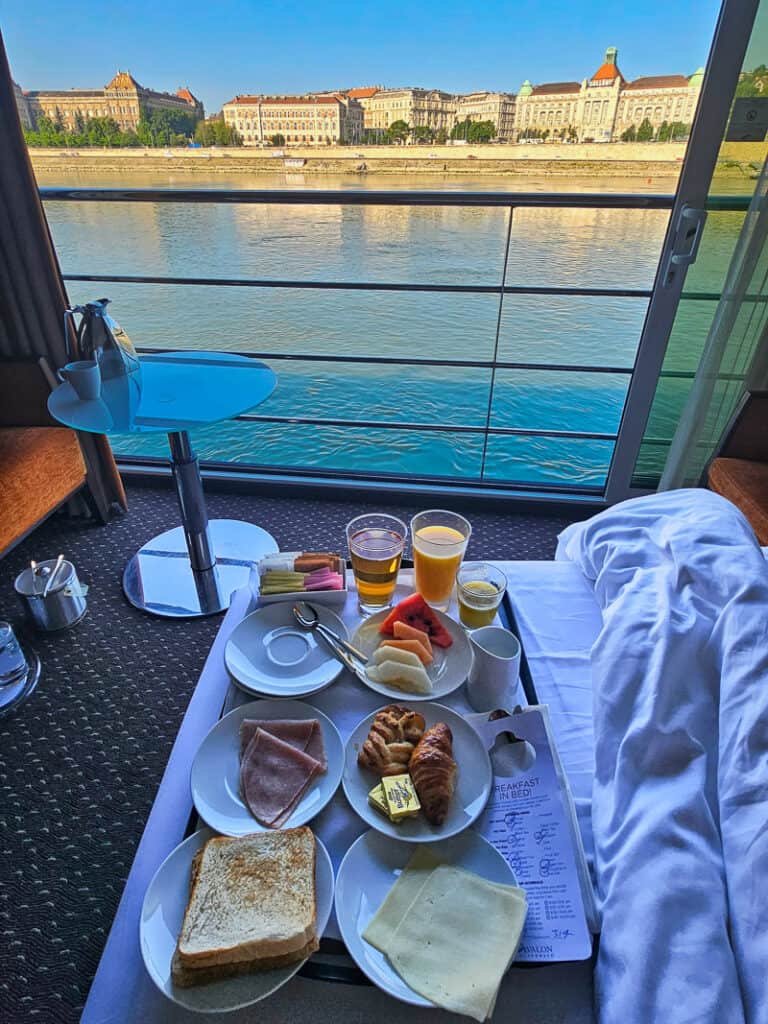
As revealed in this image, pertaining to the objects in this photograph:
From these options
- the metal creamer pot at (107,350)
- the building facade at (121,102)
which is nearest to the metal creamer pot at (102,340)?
the metal creamer pot at (107,350)

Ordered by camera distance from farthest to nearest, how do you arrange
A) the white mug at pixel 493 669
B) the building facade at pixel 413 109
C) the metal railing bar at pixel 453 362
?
1. the building facade at pixel 413 109
2. the metal railing bar at pixel 453 362
3. the white mug at pixel 493 669

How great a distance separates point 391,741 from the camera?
0.70 meters

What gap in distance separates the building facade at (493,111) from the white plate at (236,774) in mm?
4837

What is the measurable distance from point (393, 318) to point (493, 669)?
5.52 metres

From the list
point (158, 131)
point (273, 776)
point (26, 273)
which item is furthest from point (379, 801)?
point (158, 131)

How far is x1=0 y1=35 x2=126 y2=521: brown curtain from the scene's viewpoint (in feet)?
5.28

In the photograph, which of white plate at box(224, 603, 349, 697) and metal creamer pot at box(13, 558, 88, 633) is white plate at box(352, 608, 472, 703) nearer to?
white plate at box(224, 603, 349, 697)

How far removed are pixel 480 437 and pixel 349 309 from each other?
245cm

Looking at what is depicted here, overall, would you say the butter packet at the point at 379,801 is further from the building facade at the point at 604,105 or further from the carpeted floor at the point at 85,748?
the building facade at the point at 604,105

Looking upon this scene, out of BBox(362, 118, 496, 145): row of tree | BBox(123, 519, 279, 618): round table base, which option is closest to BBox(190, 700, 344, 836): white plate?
BBox(123, 519, 279, 618): round table base

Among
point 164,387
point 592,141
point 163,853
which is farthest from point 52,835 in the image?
point 592,141

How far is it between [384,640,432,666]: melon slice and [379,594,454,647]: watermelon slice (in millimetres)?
39

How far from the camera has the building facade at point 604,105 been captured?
179 cm

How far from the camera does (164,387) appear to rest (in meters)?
1.49
